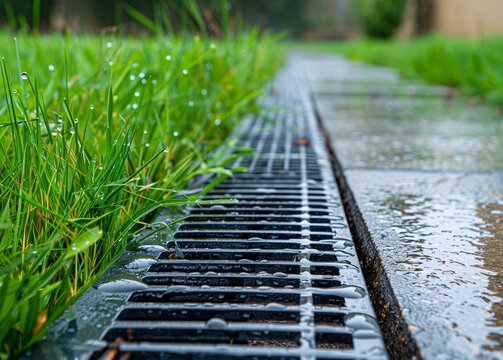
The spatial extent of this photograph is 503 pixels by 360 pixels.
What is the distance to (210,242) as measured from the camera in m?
1.18

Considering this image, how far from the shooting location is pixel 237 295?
36.9 inches

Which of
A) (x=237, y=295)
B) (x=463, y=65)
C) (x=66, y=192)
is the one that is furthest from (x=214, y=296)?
(x=463, y=65)

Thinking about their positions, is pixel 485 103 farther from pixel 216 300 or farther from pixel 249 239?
pixel 216 300

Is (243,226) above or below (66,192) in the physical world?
below

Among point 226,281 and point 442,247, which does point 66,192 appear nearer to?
point 226,281

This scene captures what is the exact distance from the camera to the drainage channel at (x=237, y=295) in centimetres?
78

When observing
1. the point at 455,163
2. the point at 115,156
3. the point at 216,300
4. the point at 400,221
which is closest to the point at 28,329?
the point at 216,300

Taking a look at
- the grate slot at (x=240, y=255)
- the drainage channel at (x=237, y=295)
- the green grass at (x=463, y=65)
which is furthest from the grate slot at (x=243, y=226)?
the green grass at (x=463, y=65)

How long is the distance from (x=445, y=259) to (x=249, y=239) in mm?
355

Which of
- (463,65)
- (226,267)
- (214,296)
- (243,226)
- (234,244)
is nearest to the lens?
(214,296)

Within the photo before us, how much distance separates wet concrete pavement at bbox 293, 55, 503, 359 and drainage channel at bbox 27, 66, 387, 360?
0.07 meters

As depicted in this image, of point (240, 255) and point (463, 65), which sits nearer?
point (240, 255)

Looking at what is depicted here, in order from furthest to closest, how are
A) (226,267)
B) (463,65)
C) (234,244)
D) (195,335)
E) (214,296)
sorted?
(463,65), (234,244), (226,267), (214,296), (195,335)

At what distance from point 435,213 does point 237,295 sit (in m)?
0.60
